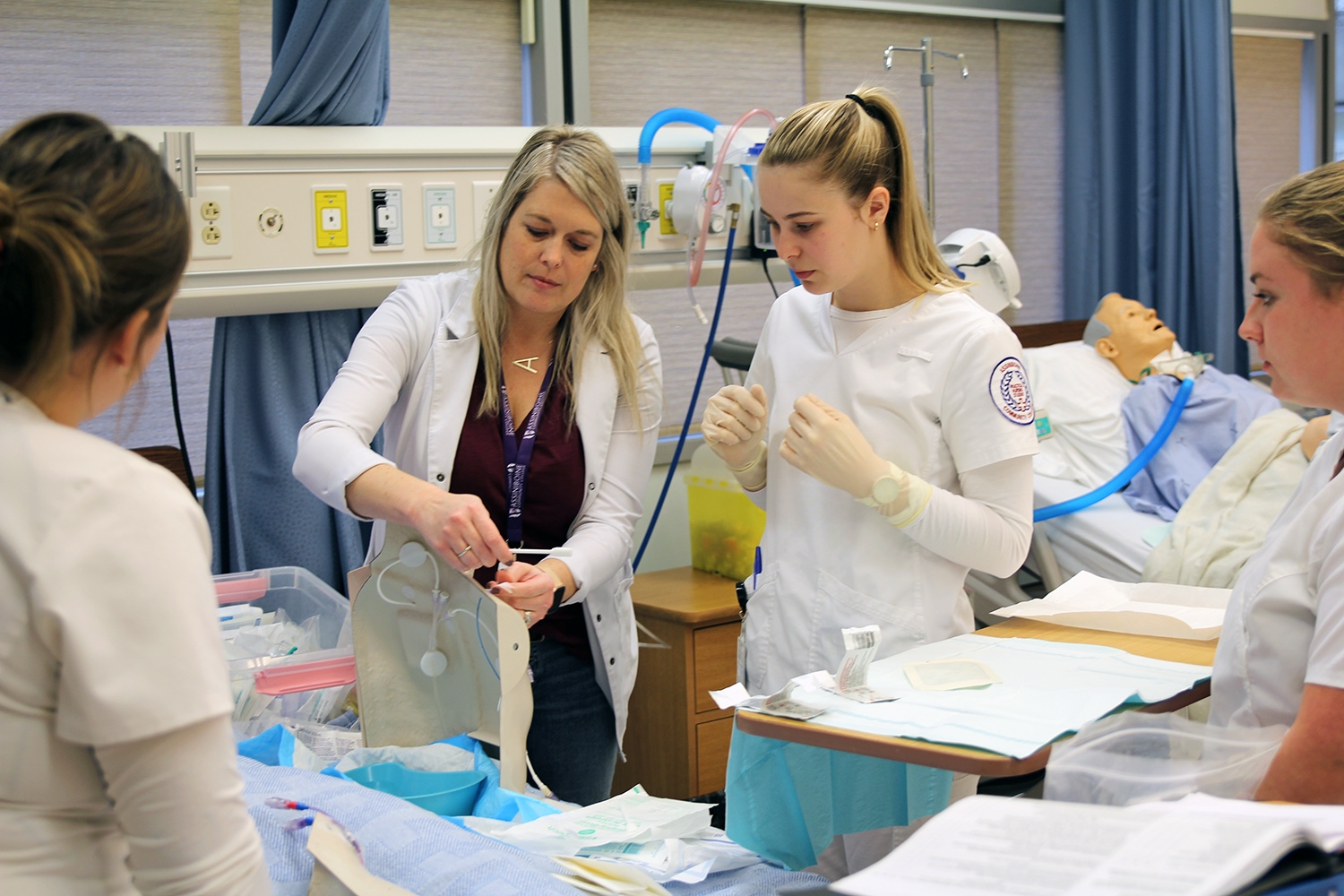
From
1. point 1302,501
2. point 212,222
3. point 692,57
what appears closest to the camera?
point 1302,501

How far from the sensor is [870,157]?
159 cm

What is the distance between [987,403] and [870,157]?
1.23 ft

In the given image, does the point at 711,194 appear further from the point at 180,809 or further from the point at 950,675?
the point at 180,809

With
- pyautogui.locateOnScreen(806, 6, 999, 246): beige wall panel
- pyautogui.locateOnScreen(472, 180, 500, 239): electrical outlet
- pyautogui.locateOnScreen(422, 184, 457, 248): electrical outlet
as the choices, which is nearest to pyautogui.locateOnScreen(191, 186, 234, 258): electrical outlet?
pyautogui.locateOnScreen(422, 184, 457, 248): electrical outlet

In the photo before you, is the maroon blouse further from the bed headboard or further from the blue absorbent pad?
the bed headboard

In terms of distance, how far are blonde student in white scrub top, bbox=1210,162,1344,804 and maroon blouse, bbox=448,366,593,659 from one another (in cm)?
101

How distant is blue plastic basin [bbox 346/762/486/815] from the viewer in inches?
58.1

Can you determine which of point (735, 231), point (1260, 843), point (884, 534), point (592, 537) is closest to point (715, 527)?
point (735, 231)

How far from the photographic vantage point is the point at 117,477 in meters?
0.73

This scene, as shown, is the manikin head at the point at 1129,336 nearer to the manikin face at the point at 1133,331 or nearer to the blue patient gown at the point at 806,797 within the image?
the manikin face at the point at 1133,331

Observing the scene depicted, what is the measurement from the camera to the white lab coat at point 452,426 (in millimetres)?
1792

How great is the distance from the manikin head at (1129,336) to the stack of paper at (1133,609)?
2311mm

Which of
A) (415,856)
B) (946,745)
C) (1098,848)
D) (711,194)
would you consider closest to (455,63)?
(711,194)

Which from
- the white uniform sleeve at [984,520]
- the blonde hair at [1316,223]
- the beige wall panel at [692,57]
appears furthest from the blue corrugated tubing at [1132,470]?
the blonde hair at [1316,223]
